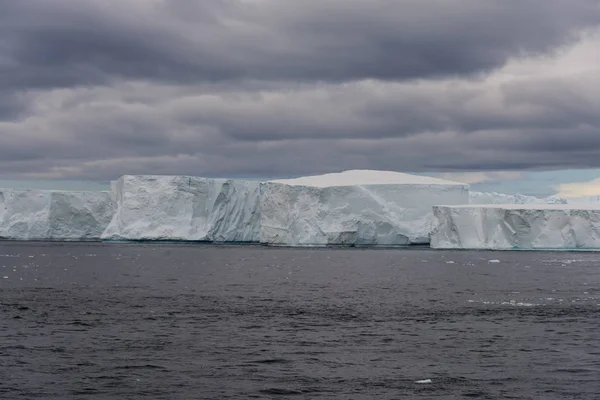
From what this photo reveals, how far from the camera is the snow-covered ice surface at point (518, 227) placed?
50.4 metres

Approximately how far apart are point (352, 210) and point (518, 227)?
1190 cm

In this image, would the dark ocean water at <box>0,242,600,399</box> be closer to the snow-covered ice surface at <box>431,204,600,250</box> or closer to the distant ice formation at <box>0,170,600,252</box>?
the snow-covered ice surface at <box>431,204,600,250</box>

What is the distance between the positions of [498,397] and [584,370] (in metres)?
2.59

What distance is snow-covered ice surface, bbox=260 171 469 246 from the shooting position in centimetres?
5766

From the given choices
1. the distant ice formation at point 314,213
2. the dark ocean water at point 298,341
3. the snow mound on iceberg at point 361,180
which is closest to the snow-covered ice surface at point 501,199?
the distant ice formation at point 314,213

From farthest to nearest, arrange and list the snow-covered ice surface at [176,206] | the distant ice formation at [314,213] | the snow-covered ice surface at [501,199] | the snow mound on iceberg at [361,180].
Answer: the snow-covered ice surface at [501,199]
the snow-covered ice surface at [176,206]
the snow mound on iceberg at [361,180]
the distant ice formation at [314,213]

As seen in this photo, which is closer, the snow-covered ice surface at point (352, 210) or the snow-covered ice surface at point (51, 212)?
the snow-covered ice surface at point (352, 210)

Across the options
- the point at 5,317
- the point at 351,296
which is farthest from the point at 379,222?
the point at 5,317

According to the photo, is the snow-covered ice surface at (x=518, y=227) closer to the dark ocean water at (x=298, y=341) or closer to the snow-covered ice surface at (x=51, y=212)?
the dark ocean water at (x=298, y=341)

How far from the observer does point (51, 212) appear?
245ft

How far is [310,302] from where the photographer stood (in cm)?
2400

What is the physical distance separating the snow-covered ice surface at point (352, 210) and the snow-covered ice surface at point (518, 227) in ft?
16.9

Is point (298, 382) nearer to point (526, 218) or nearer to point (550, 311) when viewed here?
point (550, 311)

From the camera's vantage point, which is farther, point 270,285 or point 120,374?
point 270,285
